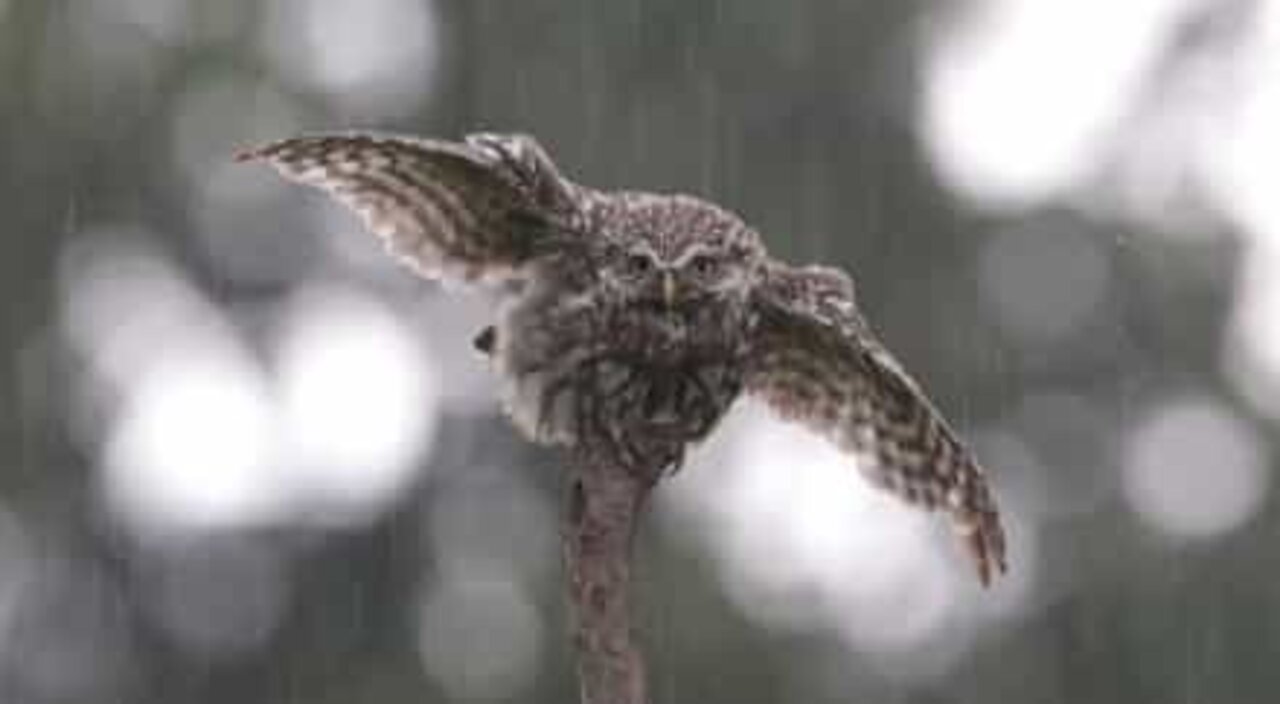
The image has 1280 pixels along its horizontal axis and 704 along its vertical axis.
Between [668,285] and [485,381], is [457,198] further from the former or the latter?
[485,381]

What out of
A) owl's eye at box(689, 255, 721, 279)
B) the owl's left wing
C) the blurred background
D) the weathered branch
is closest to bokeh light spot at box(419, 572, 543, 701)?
the blurred background

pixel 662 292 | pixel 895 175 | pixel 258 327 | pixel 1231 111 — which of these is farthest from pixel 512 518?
pixel 662 292

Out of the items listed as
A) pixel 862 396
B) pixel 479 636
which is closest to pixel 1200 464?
pixel 479 636

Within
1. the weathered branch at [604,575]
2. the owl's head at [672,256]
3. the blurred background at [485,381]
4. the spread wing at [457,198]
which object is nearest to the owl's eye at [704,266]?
the owl's head at [672,256]

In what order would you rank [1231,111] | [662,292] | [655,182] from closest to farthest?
1. [662,292]
2. [655,182]
3. [1231,111]

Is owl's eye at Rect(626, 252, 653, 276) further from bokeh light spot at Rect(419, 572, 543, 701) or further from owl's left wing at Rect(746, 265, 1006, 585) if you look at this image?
bokeh light spot at Rect(419, 572, 543, 701)

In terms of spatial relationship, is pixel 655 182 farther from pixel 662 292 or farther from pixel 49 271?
pixel 662 292

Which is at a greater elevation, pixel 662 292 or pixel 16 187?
pixel 16 187
